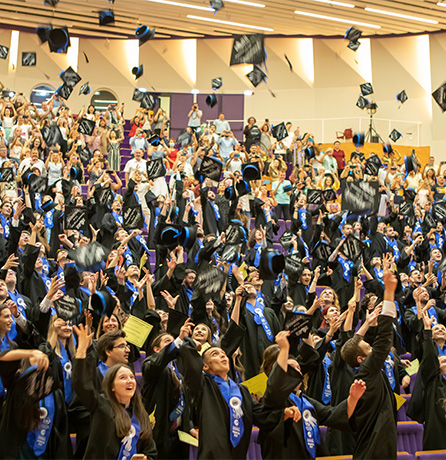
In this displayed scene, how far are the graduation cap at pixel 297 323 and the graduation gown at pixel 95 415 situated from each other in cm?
143

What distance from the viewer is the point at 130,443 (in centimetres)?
381

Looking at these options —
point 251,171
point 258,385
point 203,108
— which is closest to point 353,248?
point 251,171

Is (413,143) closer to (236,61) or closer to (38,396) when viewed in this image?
(236,61)

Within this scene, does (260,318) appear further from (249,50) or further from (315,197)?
(249,50)

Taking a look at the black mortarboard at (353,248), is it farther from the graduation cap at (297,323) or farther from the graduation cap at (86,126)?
the graduation cap at (86,126)

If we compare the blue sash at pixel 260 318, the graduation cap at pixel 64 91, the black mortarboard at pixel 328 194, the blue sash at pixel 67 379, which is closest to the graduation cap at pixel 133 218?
the blue sash at pixel 260 318

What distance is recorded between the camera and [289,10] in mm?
20125

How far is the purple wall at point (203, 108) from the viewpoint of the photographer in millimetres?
23422

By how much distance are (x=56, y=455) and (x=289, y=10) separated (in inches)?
703

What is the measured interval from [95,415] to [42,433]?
0.55 meters

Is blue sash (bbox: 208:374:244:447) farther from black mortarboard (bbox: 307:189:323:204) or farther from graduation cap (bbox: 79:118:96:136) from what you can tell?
graduation cap (bbox: 79:118:96:136)

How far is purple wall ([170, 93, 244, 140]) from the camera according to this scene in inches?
922

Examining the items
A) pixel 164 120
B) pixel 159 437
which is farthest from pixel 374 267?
pixel 164 120

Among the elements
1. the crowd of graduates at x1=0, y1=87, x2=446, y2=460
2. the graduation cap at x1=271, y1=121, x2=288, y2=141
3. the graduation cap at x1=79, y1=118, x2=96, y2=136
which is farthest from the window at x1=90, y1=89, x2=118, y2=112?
the crowd of graduates at x1=0, y1=87, x2=446, y2=460
